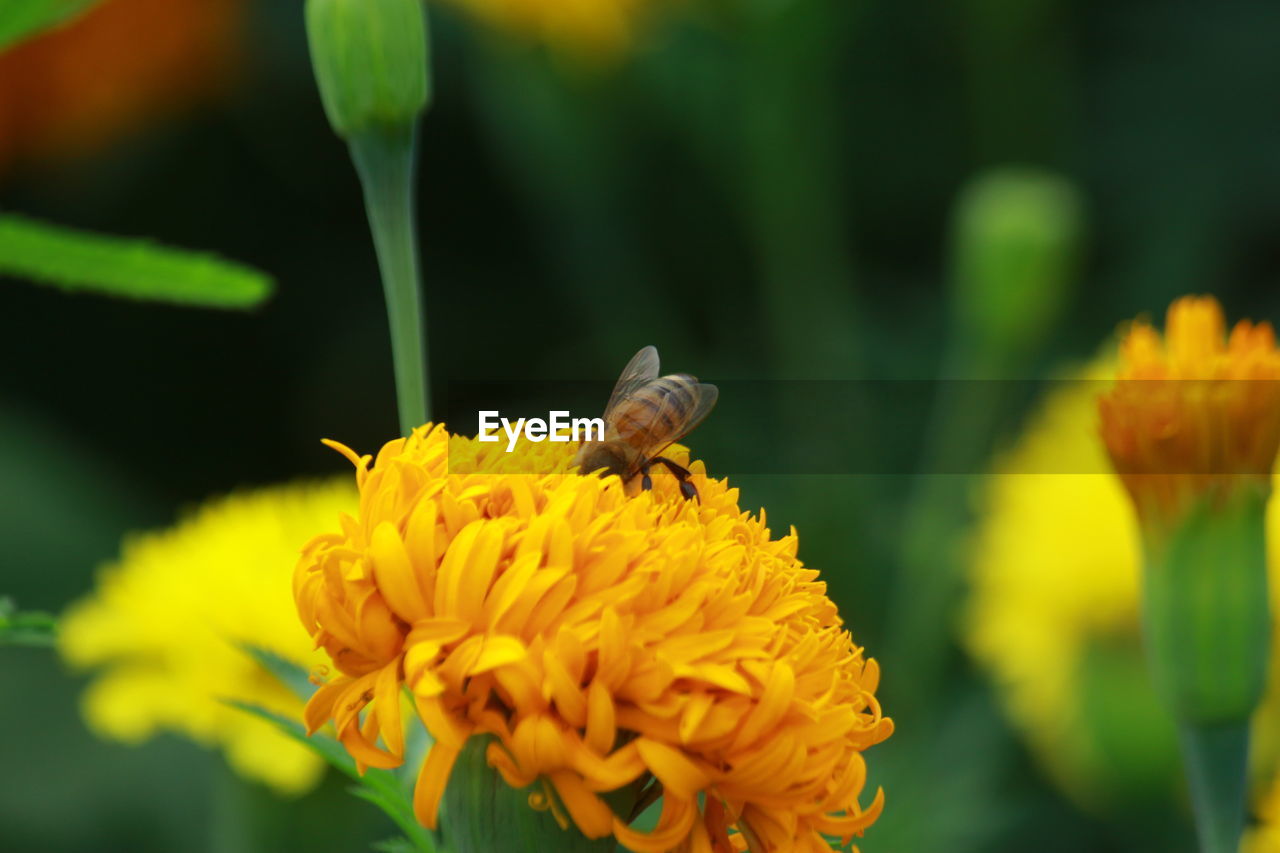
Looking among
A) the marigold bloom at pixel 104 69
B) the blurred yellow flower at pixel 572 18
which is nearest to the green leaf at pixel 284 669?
the blurred yellow flower at pixel 572 18

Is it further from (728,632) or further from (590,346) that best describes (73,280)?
(590,346)

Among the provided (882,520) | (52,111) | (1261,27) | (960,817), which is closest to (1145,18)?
(1261,27)

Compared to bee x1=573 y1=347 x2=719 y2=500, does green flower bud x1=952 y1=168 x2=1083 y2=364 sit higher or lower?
lower

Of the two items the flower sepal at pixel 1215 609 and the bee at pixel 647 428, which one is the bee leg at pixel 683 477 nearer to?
the bee at pixel 647 428

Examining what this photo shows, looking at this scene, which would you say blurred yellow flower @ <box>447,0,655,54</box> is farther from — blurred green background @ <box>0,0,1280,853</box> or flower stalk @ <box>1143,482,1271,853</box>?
flower stalk @ <box>1143,482,1271,853</box>

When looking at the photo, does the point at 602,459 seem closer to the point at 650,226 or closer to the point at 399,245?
the point at 399,245

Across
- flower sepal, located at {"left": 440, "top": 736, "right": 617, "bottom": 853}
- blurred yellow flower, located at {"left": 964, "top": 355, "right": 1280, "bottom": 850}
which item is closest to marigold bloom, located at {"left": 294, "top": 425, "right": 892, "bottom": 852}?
flower sepal, located at {"left": 440, "top": 736, "right": 617, "bottom": 853}
